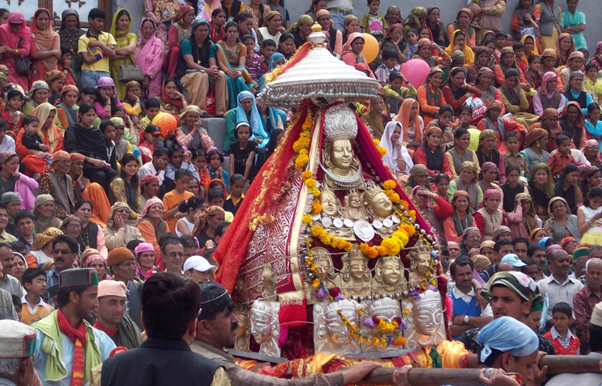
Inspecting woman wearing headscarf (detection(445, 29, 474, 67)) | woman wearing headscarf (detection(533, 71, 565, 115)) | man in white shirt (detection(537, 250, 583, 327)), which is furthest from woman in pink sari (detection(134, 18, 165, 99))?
man in white shirt (detection(537, 250, 583, 327))

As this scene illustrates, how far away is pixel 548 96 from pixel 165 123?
22.8 ft

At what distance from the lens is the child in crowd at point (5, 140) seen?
11.7 m

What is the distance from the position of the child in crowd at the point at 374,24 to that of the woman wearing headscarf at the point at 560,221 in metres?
5.88

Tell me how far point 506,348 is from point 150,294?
5.27 ft

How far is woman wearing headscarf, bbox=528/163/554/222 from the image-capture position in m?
14.8

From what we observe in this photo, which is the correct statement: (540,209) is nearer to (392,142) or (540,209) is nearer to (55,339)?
(392,142)

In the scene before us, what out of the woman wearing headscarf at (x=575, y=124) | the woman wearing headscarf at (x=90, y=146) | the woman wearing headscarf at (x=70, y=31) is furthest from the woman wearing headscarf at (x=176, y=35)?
the woman wearing headscarf at (x=575, y=124)

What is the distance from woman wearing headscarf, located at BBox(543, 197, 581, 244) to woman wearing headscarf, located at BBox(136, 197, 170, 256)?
4.97 m

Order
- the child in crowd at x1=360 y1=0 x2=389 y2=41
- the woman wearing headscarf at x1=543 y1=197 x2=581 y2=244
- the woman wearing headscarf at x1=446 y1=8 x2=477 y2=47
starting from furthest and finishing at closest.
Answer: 1. the woman wearing headscarf at x1=446 y1=8 x2=477 y2=47
2. the child in crowd at x1=360 y1=0 x2=389 y2=41
3. the woman wearing headscarf at x1=543 y1=197 x2=581 y2=244

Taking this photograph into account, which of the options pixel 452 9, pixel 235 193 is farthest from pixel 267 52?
pixel 452 9

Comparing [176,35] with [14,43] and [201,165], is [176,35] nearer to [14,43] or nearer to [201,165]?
[14,43]

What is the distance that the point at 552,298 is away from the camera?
10.3m

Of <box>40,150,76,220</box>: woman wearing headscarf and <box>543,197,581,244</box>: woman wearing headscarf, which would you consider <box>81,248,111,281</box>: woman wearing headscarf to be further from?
<box>543,197,581,244</box>: woman wearing headscarf

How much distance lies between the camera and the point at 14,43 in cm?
1410
